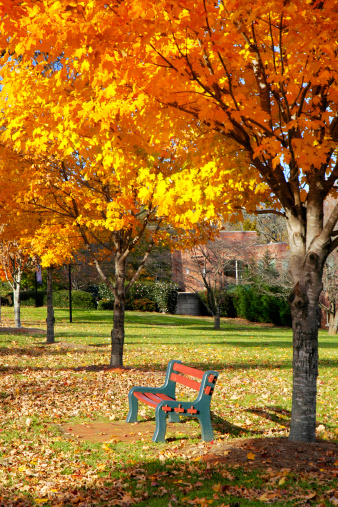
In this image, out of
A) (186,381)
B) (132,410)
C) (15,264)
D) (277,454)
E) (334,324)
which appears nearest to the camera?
(277,454)

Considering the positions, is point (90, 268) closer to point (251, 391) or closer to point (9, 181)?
point (9, 181)

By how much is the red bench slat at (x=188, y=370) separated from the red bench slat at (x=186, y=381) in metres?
0.08

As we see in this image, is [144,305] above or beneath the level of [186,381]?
beneath

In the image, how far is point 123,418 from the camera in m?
7.57

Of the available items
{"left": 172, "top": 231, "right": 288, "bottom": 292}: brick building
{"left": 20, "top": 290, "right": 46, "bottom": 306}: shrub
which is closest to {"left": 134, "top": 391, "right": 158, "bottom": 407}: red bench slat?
{"left": 172, "top": 231, "right": 288, "bottom": 292}: brick building

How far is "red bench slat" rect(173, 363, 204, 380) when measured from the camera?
662cm

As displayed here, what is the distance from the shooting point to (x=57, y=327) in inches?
1011

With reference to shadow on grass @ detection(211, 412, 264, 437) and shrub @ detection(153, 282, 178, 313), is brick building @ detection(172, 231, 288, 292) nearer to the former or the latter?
shrub @ detection(153, 282, 178, 313)

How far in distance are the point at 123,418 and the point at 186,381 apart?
1432 mm

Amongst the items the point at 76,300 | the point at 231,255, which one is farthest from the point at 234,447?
the point at 76,300

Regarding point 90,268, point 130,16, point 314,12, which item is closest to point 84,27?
point 130,16

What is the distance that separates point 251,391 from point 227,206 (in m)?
4.43

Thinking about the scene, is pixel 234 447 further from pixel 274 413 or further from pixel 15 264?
pixel 15 264

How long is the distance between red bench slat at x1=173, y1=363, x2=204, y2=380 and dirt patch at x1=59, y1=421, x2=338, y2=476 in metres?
0.76
